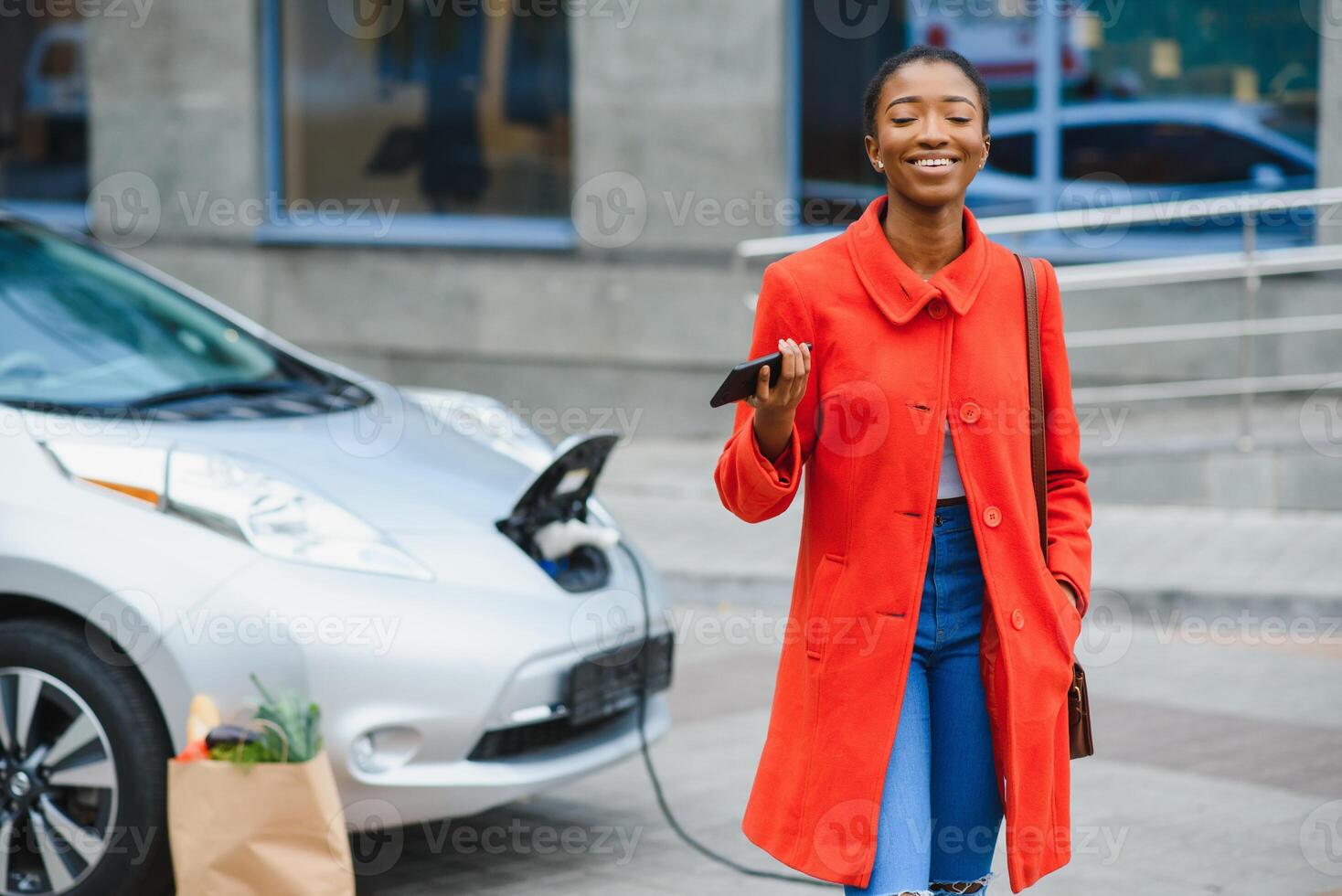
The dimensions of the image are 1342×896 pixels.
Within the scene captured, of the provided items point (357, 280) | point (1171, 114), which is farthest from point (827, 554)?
point (357, 280)

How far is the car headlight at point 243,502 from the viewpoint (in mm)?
4332

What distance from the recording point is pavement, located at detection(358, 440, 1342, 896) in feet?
15.8

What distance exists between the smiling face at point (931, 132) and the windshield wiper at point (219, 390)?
8.51 ft

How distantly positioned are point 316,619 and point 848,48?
27.9 ft

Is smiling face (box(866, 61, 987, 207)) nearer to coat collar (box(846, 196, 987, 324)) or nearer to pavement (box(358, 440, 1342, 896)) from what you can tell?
coat collar (box(846, 196, 987, 324))

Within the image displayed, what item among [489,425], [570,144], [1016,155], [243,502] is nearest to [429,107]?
[570,144]

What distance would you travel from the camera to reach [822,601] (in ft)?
9.71

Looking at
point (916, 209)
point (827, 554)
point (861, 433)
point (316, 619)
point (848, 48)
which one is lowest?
point (316, 619)

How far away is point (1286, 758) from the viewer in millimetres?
5859

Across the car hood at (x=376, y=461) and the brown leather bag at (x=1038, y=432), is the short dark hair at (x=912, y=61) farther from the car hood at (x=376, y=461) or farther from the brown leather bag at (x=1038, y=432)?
the car hood at (x=376, y=461)

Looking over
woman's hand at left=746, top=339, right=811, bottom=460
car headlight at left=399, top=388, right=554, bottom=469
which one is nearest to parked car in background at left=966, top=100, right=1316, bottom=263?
car headlight at left=399, top=388, right=554, bottom=469

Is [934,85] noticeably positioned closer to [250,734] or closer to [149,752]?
[250,734]

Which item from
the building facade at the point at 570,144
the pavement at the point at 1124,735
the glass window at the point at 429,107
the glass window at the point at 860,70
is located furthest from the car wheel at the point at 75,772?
the glass window at the point at 429,107

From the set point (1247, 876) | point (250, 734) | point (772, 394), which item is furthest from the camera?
point (1247, 876)
